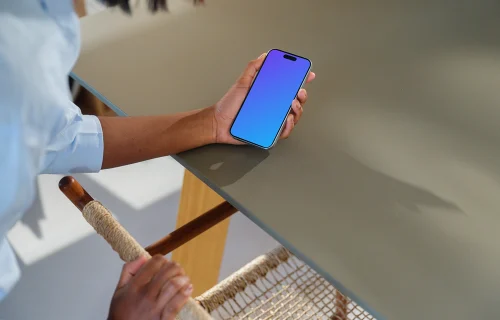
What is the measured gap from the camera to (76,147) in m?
0.54

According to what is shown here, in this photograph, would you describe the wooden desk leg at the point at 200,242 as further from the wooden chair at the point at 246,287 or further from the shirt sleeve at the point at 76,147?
the shirt sleeve at the point at 76,147

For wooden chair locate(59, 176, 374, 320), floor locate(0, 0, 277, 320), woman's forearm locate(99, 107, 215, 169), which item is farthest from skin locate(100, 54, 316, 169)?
floor locate(0, 0, 277, 320)

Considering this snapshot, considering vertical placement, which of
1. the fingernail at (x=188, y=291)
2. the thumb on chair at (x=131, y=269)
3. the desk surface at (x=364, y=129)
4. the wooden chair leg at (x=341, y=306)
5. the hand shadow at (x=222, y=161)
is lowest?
the wooden chair leg at (x=341, y=306)

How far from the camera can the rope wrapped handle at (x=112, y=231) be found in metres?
0.49

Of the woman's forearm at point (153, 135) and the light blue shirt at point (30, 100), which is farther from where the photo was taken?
the woman's forearm at point (153, 135)

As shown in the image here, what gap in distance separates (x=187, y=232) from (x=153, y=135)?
18cm

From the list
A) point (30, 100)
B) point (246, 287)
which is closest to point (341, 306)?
point (246, 287)

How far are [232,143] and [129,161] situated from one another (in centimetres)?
13

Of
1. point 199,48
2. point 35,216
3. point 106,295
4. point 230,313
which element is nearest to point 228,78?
→ point 199,48

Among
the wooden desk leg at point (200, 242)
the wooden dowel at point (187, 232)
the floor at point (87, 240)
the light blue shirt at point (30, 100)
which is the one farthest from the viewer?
the floor at point (87, 240)

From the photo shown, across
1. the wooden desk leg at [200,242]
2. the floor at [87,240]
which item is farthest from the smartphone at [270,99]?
the floor at [87,240]

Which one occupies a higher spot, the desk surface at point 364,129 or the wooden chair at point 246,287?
the desk surface at point 364,129

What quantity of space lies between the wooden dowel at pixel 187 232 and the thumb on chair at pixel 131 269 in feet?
0.40

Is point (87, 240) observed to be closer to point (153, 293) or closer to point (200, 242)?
point (200, 242)
